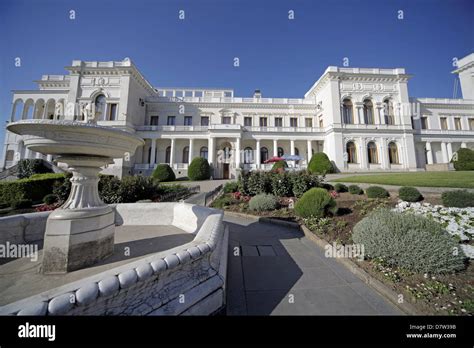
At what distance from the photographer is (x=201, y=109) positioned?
93.9ft

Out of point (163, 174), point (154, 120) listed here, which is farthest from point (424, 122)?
point (154, 120)

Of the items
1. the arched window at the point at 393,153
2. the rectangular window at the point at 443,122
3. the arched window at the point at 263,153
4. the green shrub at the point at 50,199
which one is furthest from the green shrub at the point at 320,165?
the rectangular window at the point at 443,122

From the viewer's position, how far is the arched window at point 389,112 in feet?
84.0

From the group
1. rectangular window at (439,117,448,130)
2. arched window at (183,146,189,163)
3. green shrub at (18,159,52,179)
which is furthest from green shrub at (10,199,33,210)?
rectangular window at (439,117,448,130)

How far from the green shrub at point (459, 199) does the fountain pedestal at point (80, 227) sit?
9.90 meters

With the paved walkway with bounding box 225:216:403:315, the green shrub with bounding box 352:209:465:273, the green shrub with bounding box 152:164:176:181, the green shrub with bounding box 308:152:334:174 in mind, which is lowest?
the paved walkway with bounding box 225:216:403:315

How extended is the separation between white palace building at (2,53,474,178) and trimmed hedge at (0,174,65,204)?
9190 millimetres

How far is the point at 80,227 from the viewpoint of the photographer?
8.59 feet

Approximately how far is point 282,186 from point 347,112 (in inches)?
879

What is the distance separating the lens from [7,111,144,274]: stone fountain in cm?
240

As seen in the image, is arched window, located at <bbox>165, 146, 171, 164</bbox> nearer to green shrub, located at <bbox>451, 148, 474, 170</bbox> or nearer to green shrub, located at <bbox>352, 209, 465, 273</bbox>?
green shrub, located at <bbox>352, 209, 465, 273</bbox>

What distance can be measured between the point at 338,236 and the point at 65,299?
5.46 metres

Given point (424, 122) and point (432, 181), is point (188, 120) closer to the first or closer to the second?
point (432, 181)

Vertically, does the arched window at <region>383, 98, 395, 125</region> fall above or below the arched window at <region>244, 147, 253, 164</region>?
above
